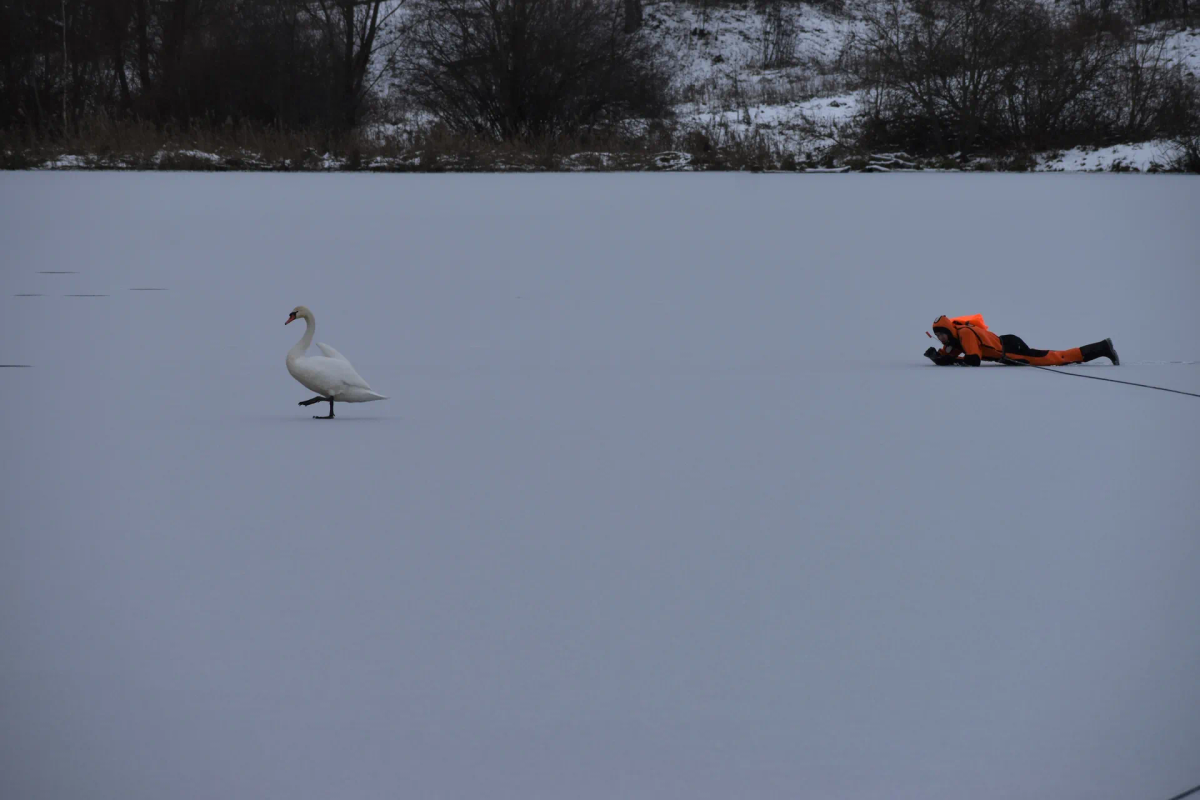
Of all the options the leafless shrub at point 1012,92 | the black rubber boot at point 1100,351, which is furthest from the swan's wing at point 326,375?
the leafless shrub at point 1012,92

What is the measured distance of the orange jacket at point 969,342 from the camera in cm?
477

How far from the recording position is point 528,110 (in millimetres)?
19594

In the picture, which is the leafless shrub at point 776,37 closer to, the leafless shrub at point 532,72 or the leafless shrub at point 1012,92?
the leafless shrub at point 532,72

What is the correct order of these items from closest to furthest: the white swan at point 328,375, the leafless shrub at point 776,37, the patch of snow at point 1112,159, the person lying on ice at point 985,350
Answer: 1. the white swan at point 328,375
2. the person lying on ice at point 985,350
3. the patch of snow at point 1112,159
4. the leafless shrub at point 776,37

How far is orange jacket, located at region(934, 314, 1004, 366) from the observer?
477cm

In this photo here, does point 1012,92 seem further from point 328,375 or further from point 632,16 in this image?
point 328,375

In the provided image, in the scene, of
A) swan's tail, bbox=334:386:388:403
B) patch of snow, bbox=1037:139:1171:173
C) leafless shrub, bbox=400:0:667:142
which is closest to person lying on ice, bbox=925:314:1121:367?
swan's tail, bbox=334:386:388:403

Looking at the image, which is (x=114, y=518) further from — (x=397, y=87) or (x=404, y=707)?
(x=397, y=87)

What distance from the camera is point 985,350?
487 cm

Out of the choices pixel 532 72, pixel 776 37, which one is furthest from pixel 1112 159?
pixel 776 37

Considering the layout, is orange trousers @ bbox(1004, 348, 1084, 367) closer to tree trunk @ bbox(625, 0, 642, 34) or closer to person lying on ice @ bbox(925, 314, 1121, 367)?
person lying on ice @ bbox(925, 314, 1121, 367)

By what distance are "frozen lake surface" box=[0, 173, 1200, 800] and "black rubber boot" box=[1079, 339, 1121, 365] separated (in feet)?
0.30

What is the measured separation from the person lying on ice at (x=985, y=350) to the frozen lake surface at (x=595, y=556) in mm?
88

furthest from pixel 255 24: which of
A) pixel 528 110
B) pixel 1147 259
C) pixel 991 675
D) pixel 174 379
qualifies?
pixel 991 675
